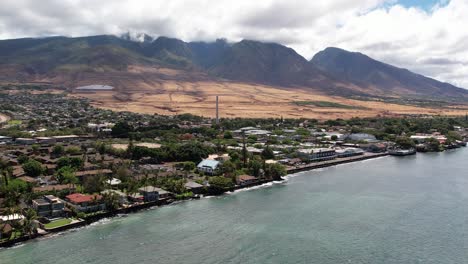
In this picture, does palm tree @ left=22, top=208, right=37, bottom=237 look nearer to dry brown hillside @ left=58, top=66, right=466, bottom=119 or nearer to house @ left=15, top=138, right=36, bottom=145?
house @ left=15, top=138, right=36, bottom=145

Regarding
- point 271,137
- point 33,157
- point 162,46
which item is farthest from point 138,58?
point 33,157

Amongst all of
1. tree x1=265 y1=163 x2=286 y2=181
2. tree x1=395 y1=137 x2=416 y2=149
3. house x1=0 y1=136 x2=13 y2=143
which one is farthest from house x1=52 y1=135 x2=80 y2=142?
tree x1=395 y1=137 x2=416 y2=149

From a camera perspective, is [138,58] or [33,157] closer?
[33,157]

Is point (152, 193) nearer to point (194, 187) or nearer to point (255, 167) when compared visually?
point (194, 187)

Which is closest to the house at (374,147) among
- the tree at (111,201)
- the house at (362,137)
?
the house at (362,137)

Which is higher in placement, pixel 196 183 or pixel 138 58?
pixel 138 58

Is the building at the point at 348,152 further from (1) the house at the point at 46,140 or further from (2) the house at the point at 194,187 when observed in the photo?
(1) the house at the point at 46,140

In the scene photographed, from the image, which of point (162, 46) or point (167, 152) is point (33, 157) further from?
point (162, 46)
